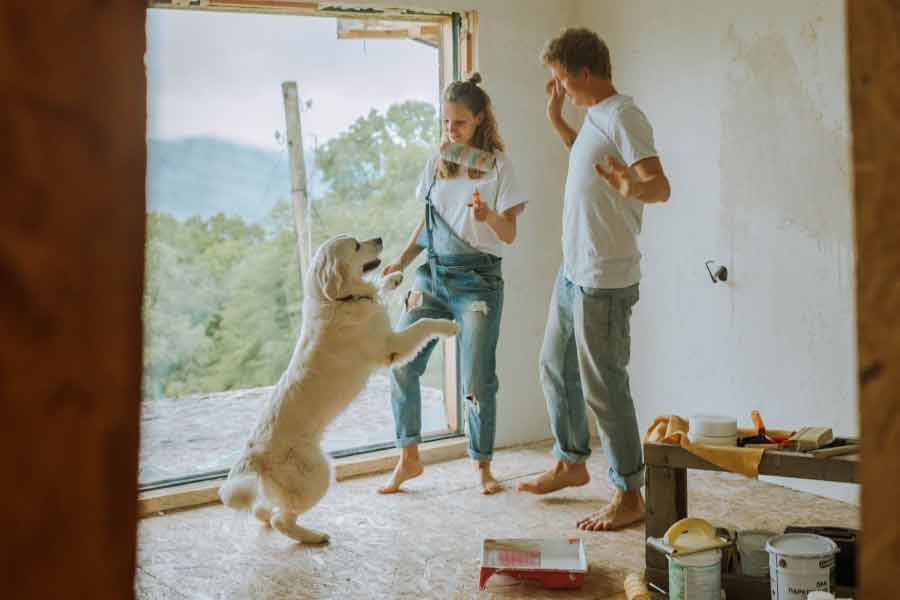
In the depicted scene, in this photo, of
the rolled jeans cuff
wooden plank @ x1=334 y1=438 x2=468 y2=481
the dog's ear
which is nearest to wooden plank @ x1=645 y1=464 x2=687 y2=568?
the rolled jeans cuff

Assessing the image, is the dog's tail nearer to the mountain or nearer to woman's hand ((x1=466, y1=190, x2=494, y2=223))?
woman's hand ((x1=466, y1=190, x2=494, y2=223))

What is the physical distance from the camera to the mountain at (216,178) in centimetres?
416

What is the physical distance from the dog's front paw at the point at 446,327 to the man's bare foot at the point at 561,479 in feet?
2.36

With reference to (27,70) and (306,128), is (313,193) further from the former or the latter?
(27,70)

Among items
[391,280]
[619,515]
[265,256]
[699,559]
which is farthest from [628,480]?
[265,256]

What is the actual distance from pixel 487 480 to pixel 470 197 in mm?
1257

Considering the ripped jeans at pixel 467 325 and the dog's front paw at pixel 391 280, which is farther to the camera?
the ripped jeans at pixel 467 325

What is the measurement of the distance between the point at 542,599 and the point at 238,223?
8.59 feet

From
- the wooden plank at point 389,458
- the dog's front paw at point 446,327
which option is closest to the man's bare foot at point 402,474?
the wooden plank at point 389,458

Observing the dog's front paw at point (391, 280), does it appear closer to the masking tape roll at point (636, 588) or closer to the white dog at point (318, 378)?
the white dog at point (318, 378)

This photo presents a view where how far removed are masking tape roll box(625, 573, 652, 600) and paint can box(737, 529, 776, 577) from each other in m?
0.30

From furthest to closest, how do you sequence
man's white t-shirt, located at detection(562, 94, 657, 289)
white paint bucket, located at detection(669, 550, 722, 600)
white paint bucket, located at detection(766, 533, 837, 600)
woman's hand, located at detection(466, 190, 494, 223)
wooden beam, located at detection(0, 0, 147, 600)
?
woman's hand, located at detection(466, 190, 494, 223) < man's white t-shirt, located at detection(562, 94, 657, 289) < white paint bucket, located at detection(669, 550, 722, 600) < white paint bucket, located at detection(766, 533, 837, 600) < wooden beam, located at detection(0, 0, 147, 600)

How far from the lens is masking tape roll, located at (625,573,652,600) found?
2555 millimetres

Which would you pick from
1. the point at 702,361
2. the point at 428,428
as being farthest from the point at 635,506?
the point at 428,428
